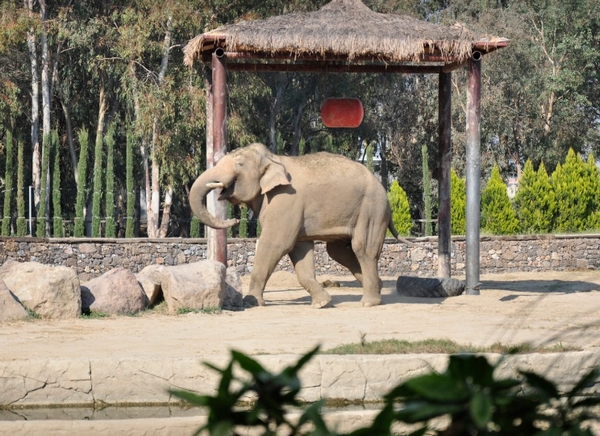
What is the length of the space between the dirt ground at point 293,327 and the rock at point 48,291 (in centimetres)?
27

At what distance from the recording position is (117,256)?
21984 millimetres

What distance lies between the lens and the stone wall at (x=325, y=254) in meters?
21.7

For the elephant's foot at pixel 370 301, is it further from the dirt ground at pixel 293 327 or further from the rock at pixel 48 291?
the rock at pixel 48 291

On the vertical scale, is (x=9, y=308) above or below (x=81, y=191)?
above

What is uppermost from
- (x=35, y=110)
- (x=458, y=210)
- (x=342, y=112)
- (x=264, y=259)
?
(x=35, y=110)

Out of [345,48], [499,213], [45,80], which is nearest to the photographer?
[345,48]

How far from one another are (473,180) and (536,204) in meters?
13.2

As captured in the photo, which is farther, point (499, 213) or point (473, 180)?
point (499, 213)

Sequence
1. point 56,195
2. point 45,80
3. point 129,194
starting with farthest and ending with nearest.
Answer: point 45,80 → point 56,195 → point 129,194

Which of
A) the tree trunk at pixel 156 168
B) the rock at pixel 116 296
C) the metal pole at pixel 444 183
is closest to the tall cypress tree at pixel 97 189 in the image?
the tree trunk at pixel 156 168

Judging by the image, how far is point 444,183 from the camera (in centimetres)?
1602

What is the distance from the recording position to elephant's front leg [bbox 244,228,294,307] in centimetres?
1295

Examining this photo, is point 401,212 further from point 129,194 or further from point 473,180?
point 473,180

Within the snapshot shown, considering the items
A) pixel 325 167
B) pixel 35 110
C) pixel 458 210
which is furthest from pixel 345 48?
pixel 35 110
